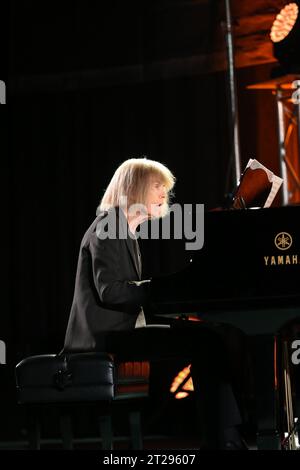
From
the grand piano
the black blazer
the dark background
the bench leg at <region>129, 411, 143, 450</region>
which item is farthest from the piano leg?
the dark background

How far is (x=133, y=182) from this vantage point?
3270mm

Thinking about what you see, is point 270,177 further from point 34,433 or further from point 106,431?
point 34,433

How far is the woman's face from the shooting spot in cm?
328

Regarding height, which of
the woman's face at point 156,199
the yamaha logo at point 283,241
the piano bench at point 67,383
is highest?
the woman's face at point 156,199

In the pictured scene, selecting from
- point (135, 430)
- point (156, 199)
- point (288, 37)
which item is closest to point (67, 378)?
point (135, 430)

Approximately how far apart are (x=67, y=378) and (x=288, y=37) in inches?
98.4

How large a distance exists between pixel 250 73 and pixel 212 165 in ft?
2.03

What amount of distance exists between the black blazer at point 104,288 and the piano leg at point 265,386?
1.61 feet

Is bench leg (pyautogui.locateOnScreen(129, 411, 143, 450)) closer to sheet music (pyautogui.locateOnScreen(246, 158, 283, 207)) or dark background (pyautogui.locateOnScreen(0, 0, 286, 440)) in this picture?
sheet music (pyautogui.locateOnScreen(246, 158, 283, 207))

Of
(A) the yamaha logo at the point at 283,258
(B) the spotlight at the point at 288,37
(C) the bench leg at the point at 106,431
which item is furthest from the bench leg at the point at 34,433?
(B) the spotlight at the point at 288,37

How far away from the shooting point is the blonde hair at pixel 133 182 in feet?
10.7

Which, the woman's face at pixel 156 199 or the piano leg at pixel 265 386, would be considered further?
the woman's face at pixel 156 199

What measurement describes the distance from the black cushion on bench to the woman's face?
0.54 m

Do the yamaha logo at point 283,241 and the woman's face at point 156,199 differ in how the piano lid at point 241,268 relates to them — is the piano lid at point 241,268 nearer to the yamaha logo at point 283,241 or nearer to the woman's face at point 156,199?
the yamaha logo at point 283,241
